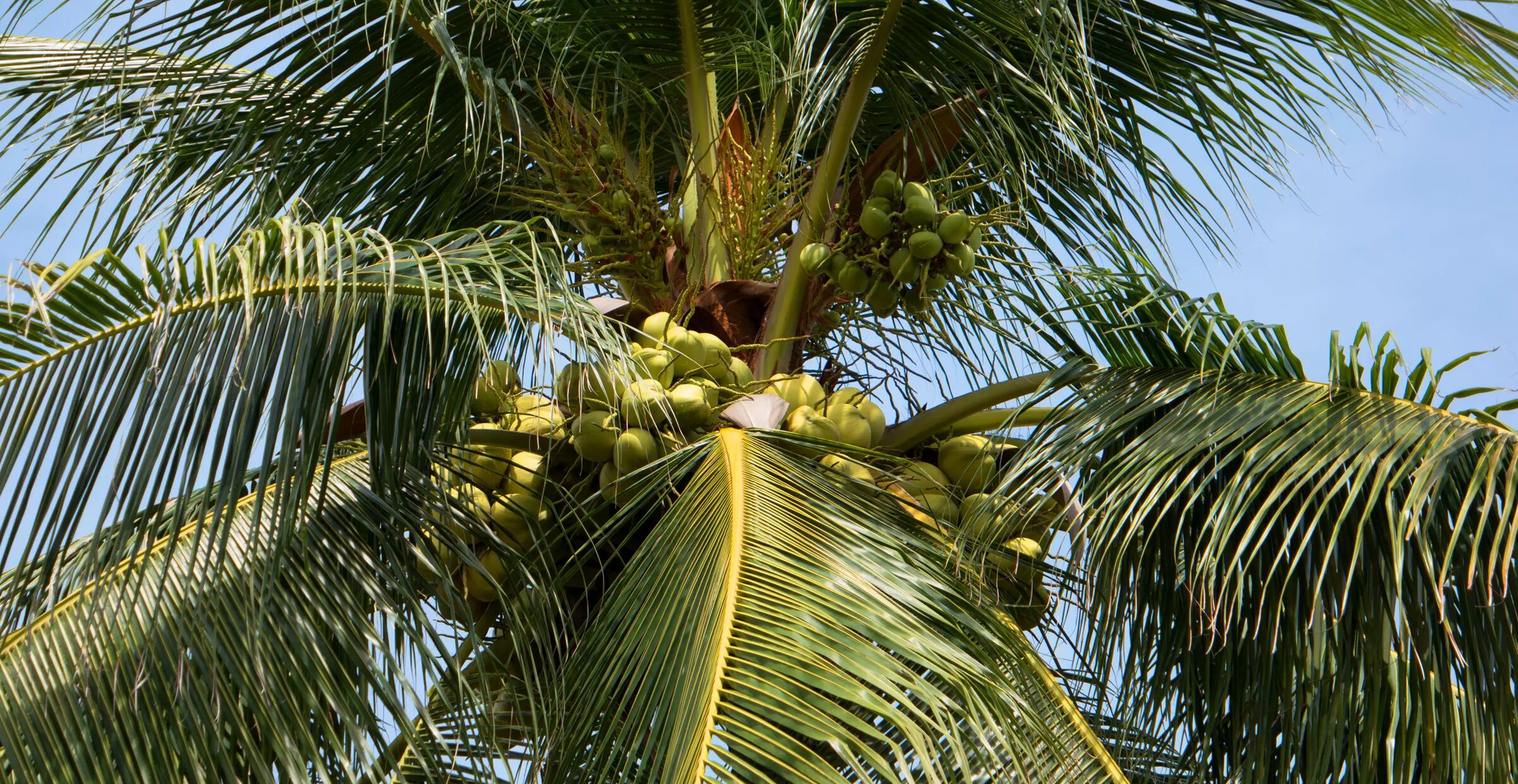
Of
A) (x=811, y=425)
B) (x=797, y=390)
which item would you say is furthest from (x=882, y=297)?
(x=811, y=425)

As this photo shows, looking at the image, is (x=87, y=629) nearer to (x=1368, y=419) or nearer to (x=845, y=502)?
(x=845, y=502)

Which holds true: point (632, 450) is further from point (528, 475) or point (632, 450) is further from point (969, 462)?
point (969, 462)

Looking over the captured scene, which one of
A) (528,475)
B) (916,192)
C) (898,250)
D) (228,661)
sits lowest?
(228,661)

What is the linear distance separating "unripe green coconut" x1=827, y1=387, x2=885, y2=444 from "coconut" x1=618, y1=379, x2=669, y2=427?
0.43 meters

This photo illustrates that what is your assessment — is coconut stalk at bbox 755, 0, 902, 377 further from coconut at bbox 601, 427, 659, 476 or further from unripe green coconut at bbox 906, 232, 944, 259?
coconut at bbox 601, 427, 659, 476

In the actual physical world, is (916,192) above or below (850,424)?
above

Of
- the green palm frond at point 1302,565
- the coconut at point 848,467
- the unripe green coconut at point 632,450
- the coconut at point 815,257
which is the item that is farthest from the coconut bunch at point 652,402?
the green palm frond at point 1302,565

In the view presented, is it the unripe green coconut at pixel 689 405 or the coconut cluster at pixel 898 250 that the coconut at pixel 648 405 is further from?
the coconut cluster at pixel 898 250

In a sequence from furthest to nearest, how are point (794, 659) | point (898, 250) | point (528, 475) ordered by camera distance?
point (898, 250)
point (528, 475)
point (794, 659)

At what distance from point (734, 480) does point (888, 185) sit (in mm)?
895

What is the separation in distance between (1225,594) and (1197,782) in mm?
338

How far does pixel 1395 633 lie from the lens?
8.37 ft

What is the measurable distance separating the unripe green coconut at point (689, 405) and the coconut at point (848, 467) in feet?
0.84

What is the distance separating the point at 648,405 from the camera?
2.75 metres
